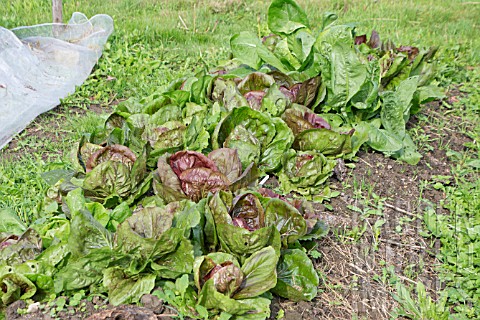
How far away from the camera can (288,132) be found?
3775 mm

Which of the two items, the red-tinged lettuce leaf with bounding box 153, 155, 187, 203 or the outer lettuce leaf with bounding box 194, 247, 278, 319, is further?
the red-tinged lettuce leaf with bounding box 153, 155, 187, 203

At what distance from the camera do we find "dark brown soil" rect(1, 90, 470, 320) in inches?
111

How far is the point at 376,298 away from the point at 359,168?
1221 mm

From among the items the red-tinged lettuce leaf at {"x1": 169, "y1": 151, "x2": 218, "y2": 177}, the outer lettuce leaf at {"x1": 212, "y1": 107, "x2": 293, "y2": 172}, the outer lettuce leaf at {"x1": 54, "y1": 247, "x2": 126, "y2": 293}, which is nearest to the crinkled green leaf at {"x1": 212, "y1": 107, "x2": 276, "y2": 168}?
the outer lettuce leaf at {"x1": 212, "y1": 107, "x2": 293, "y2": 172}

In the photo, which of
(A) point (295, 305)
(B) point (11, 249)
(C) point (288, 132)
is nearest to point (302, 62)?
(C) point (288, 132)

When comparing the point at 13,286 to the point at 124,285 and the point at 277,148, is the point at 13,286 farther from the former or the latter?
the point at 277,148

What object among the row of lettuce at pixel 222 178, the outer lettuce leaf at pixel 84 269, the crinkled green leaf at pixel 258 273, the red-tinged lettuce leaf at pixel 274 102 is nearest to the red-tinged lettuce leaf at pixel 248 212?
the row of lettuce at pixel 222 178

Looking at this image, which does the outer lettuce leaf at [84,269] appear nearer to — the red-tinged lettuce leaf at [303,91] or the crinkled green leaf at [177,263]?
the crinkled green leaf at [177,263]

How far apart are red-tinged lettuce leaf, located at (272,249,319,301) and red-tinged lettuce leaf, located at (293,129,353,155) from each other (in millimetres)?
1145

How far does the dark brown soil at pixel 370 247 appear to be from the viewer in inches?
111

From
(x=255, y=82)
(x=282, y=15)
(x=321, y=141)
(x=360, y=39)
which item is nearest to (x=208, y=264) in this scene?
(x=321, y=141)

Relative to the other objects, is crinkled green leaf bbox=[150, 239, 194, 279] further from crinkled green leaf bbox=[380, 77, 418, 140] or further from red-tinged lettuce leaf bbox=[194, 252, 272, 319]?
crinkled green leaf bbox=[380, 77, 418, 140]

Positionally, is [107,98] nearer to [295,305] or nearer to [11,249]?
[11,249]

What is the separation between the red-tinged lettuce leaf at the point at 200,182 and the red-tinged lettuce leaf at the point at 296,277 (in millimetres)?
532
